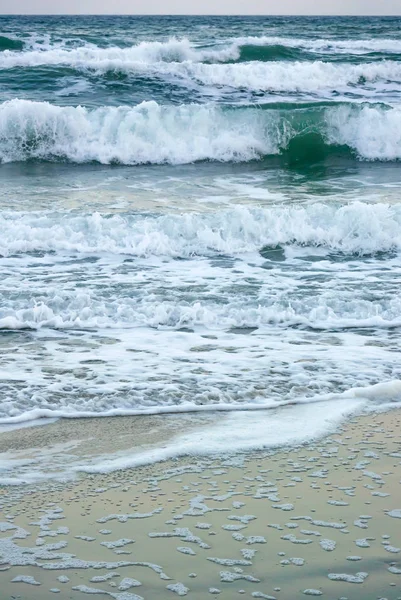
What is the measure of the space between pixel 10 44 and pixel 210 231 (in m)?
20.7

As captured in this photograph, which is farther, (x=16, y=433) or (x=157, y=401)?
(x=157, y=401)

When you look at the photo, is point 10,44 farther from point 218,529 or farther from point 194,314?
point 218,529

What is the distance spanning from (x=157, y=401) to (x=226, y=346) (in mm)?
1185

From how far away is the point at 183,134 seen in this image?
15438 mm

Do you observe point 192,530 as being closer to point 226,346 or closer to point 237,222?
point 226,346

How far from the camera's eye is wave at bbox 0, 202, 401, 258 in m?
8.88

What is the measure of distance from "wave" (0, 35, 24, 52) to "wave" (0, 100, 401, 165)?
12.9 meters

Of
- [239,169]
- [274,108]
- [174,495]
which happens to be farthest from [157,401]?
[274,108]

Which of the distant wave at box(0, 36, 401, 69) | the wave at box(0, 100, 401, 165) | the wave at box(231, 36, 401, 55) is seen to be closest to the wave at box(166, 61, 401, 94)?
the distant wave at box(0, 36, 401, 69)

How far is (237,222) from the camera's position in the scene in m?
9.43

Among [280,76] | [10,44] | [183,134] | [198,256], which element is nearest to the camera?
[198,256]

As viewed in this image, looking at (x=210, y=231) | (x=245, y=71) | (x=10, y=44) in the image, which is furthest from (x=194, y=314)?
(x=10, y=44)

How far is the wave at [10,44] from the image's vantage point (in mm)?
27352

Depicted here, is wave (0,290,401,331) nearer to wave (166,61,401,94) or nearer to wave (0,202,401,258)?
wave (0,202,401,258)
